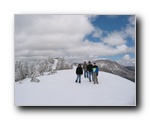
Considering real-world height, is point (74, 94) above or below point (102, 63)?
below

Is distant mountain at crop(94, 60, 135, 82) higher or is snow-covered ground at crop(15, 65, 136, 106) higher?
distant mountain at crop(94, 60, 135, 82)

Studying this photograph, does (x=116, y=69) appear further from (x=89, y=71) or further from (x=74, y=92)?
(x=74, y=92)

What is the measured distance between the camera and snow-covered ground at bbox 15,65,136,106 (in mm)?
3398

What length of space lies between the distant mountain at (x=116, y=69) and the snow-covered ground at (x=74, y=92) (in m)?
0.06

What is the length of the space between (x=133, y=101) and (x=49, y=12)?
1685mm

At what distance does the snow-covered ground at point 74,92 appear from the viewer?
340 centimetres

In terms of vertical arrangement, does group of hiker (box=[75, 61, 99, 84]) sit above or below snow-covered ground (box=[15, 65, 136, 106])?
above

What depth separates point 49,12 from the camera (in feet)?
11.3

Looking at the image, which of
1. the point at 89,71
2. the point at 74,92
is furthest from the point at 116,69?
the point at 74,92

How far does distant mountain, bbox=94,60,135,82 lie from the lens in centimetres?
341

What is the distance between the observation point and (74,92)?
11.2 feet

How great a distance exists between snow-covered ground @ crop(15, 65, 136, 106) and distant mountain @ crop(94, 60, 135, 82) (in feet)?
0.21
